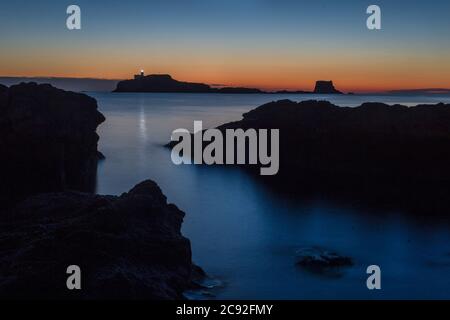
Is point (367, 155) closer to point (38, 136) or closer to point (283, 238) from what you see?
point (283, 238)

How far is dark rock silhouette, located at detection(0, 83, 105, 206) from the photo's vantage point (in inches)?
1283

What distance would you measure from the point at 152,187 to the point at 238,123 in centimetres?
3778

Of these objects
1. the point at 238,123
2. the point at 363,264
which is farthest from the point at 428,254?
the point at 238,123

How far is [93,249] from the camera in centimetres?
1495

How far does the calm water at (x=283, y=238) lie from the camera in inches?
856

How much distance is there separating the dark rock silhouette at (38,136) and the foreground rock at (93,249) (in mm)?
13002

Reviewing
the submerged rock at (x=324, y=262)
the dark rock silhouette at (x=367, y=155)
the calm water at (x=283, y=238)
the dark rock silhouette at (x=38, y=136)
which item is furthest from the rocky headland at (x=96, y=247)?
the dark rock silhouette at (x=367, y=155)

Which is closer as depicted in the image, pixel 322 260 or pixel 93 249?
pixel 93 249

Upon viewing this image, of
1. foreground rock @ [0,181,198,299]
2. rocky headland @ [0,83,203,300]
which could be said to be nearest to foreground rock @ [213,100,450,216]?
rocky headland @ [0,83,203,300]

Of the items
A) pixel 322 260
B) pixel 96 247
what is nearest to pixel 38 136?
pixel 322 260

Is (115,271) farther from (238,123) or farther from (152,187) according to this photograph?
(238,123)

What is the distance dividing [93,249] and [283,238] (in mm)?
17119

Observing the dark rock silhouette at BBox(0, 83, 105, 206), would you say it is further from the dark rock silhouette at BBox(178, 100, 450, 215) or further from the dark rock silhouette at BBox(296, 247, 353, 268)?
the dark rock silhouette at BBox(178, 100, 450, 215)

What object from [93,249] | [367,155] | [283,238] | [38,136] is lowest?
[283,238]
